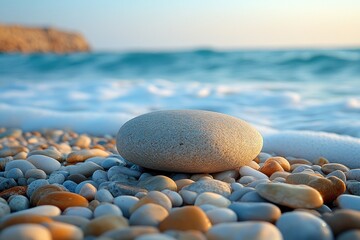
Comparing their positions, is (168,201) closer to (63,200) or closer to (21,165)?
(63,200)

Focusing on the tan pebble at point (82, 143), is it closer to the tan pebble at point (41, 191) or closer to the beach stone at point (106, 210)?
the tan pebble at point (41, 191)

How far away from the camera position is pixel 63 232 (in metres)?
1.13

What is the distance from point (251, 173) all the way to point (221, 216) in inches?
24.0

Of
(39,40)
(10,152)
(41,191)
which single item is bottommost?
(39,40)

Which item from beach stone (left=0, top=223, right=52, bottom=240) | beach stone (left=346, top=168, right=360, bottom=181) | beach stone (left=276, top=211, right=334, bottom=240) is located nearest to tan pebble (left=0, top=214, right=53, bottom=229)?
beach stone (left=0, top=223, right=52, bottom=240)

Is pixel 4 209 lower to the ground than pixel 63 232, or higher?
lower

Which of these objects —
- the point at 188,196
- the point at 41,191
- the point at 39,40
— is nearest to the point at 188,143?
the point at 188,196

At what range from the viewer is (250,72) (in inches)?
411

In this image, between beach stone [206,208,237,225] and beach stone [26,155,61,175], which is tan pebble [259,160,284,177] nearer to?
beach stone [206,208,237,225]

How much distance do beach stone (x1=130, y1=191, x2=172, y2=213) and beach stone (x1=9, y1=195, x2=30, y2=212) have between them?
472mm

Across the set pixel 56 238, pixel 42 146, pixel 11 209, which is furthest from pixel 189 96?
pixel 56 238

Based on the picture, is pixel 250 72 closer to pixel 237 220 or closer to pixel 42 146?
pixel 42 146

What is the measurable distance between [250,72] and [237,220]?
9.35m

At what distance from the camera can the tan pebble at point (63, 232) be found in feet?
3.67
